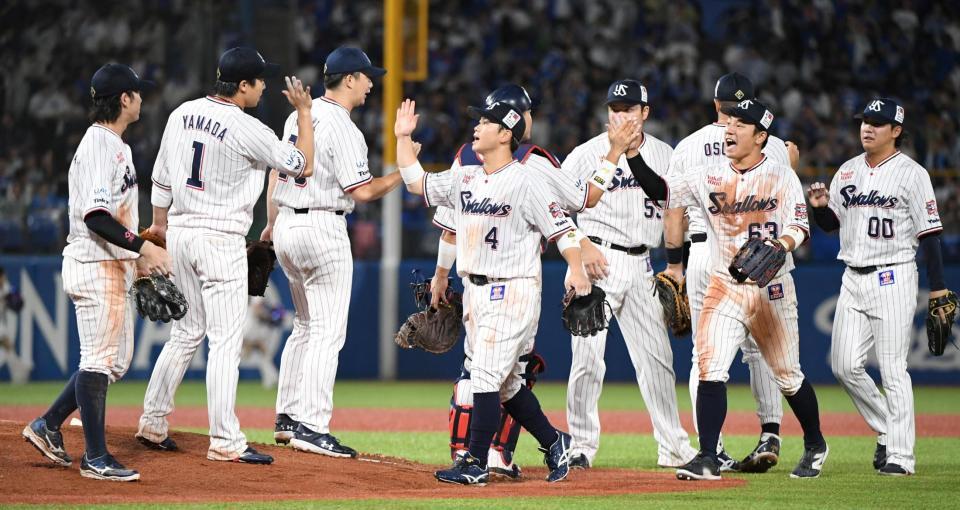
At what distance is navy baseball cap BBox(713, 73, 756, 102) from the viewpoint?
26.5ft

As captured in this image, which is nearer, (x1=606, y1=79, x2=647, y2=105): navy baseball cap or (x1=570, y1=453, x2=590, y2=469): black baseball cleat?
(x1=606, y1=79, x2=647, y2=105): navy baseball cap

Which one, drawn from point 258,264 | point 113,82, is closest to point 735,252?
point 258,264

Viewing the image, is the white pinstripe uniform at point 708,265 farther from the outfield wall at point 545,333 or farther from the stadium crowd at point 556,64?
the stadium crowd at point 556,64

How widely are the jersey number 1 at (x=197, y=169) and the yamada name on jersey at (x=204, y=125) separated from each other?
0.29 ft

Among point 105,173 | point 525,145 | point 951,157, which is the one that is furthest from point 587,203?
point 951,157

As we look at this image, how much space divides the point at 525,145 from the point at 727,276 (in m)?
1.36

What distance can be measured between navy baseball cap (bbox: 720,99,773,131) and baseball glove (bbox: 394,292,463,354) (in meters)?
1.91

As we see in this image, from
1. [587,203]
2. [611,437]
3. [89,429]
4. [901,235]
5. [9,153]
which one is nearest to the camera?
[89,429]

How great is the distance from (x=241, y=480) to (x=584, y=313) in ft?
6.47

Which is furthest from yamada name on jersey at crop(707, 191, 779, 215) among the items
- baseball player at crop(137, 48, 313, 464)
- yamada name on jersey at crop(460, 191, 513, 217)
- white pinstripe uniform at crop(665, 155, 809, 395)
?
baseball player at crop(137, 48, 313, 464)

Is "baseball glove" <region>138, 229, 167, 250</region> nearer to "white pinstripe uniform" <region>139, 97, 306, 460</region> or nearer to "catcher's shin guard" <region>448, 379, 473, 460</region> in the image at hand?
"white pinstripe uniform" <region>139, 97, 306, 460</region>

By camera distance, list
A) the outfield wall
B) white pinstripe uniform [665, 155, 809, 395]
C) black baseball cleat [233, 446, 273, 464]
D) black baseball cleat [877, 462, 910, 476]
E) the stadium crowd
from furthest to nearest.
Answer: the stadium crowd, the outfield wall, black baseball cleat [877, 462, 910, 476], white pinstripe uniform [665, 155, 809, 395], black baseball cleat [233, 446, 273, 464]

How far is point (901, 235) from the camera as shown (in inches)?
311

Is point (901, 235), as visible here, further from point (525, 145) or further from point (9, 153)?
point (9, 153)
